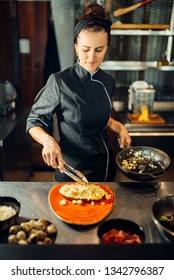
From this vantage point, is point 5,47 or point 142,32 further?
point 5,47

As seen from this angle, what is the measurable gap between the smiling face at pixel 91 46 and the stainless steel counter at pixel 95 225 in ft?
2.28

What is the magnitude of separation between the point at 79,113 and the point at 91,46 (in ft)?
1.39

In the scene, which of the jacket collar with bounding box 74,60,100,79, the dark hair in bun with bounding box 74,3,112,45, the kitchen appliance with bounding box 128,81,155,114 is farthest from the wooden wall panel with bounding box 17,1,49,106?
the dark hair in bun with bounding box 74,3,112,45

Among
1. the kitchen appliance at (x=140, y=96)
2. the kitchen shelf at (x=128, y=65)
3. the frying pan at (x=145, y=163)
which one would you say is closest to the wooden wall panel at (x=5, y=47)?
the kitchen shelf at (x=128, y=65)

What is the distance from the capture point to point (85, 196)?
158cm

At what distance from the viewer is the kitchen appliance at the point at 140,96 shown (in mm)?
3280

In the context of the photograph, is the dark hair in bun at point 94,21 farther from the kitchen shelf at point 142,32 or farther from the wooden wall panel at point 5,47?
the wooden wall panel at point 5,47

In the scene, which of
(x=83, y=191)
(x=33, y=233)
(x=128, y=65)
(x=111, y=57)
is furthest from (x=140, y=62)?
(x=33, y=233)

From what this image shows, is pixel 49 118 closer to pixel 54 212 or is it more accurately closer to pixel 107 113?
pixel 107 113

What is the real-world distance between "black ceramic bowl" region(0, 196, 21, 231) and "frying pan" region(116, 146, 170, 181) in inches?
22.6

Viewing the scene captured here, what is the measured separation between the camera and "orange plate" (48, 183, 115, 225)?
1.42 meters

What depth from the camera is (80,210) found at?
59.1 inches

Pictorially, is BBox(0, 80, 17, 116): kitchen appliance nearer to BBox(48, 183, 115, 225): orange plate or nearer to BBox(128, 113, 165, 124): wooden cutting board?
BBox(128, 113, 165, 124): wooden cutting board

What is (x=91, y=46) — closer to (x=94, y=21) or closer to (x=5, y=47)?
(x=94, y=21)
